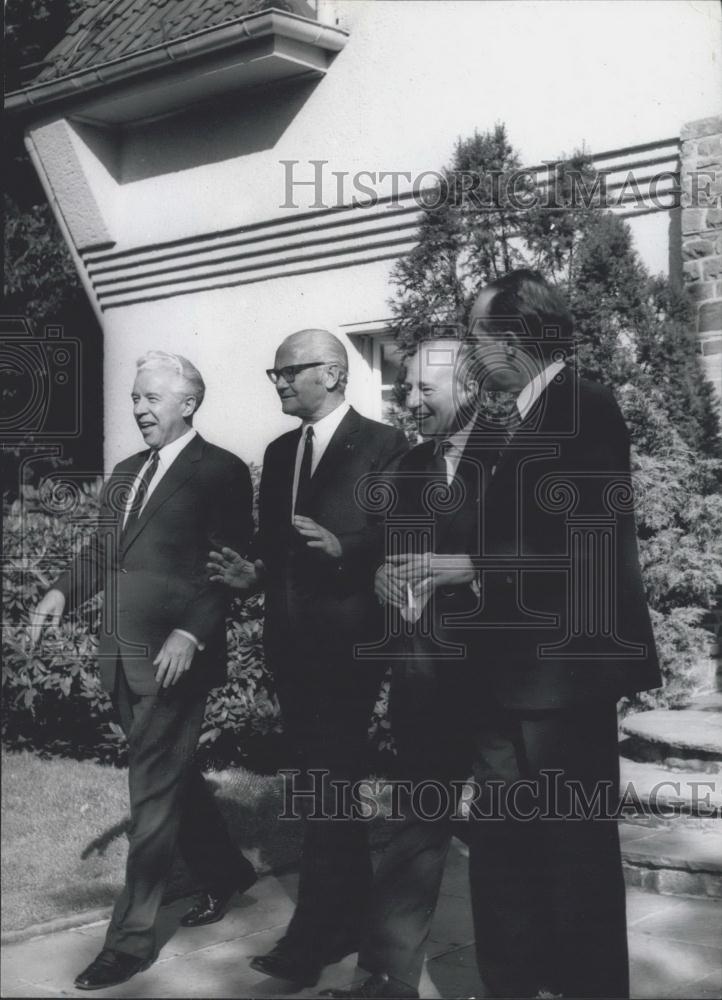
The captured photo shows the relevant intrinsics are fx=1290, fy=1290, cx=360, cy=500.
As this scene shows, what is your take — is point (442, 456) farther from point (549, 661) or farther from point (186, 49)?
point (186, 49)

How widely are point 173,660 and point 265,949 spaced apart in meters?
0.91

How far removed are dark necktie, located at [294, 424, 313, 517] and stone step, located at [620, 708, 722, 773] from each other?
2160 millimetres

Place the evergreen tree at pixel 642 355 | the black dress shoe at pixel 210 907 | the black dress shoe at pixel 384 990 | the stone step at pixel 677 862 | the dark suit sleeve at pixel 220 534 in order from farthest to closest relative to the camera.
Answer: the evergreen tree at pixel 642 355 < the stone step at pixel 677 862 < the black dress shoe at pixel 210 907 < the dark suit sleeve at pixel 220 534 < the black dress shoe at pixel 384 990

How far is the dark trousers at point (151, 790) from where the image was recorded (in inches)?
143

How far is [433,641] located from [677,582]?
2.59m

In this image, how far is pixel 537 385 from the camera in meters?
3.21

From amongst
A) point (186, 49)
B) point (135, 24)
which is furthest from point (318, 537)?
point (135, 24)

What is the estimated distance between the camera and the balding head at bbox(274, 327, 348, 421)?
3.79m

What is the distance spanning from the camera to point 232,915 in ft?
13.5

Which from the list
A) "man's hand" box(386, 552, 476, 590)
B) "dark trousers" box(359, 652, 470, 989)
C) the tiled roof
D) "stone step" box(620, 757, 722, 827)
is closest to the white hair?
"man's hand" box(386, 552, 476, 590)

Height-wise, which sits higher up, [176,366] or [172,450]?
[176,366]

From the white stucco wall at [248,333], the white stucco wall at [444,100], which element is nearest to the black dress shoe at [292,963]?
the white stucco wall at [248,333]

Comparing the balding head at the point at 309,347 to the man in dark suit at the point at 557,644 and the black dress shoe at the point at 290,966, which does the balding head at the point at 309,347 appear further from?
the black dress shoe at the point at 290,966

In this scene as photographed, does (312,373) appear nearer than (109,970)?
No
